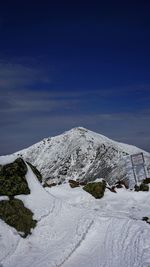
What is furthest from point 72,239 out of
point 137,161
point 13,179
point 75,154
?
point 75,154

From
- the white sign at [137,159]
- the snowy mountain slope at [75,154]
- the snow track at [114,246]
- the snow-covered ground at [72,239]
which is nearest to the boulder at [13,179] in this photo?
the snow-covered ground at [72,239]

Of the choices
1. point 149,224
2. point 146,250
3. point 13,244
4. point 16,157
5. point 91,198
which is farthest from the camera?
point 91,198

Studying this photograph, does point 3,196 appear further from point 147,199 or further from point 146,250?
point 147,199

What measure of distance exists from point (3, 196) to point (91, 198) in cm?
717

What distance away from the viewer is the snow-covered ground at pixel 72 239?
1240 centimetres

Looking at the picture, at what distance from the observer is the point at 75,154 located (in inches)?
7195

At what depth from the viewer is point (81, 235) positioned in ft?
47.5

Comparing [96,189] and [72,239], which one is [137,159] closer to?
[96,189]

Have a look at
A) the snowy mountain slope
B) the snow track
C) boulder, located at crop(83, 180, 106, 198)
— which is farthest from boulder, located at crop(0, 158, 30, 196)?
the snowy mountain slope

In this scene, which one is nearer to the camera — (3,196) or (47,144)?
(3,196)

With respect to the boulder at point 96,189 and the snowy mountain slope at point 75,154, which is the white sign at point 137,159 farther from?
the snowy mountain slope at point 75,154

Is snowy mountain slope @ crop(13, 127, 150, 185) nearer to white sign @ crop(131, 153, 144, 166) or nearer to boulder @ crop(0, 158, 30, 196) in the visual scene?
white sign @ crop(131, 153, 144, 166)

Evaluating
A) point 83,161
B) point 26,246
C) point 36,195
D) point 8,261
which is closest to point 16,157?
point 36,195

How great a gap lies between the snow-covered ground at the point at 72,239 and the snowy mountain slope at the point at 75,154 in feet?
445
